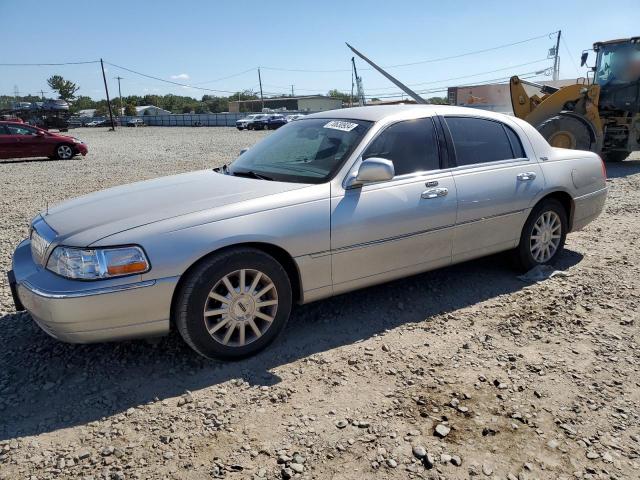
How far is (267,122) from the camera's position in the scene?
42906 mm

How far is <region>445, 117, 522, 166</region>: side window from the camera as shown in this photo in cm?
420

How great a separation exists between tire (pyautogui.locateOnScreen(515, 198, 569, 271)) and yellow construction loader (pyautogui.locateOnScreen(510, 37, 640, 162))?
6759 mm

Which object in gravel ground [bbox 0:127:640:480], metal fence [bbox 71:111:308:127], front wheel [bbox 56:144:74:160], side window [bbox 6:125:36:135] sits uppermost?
metal fence [bbox 71:111:308:127]

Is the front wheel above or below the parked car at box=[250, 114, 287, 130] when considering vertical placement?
below

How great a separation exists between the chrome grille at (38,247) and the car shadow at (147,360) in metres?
0.65

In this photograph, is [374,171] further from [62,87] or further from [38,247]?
[62,87]

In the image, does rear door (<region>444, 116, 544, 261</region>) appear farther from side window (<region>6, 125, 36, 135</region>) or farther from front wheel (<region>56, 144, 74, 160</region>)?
side window (<region>6, 125, 36, 135</region>)

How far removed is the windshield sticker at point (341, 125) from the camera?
3.92 m

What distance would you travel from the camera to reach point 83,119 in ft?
249

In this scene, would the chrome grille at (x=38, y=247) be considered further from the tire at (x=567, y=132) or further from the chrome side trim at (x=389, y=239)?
the tire at (x=567, y=132)

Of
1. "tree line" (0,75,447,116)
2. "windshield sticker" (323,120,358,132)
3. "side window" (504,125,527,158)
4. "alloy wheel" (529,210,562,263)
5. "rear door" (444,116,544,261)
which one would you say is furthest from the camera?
"tree line" (0,75,447,116)

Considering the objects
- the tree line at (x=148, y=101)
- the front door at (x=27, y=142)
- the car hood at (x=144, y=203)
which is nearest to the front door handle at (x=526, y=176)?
the car hood at (x=144, y=203)

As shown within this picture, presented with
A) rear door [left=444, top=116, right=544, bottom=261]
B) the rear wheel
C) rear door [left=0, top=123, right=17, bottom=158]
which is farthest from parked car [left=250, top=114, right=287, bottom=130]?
rear door [left=444, top=116, right=544, bottom=261]

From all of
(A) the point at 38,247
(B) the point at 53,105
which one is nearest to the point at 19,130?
Result: (A) the point at 38,247
